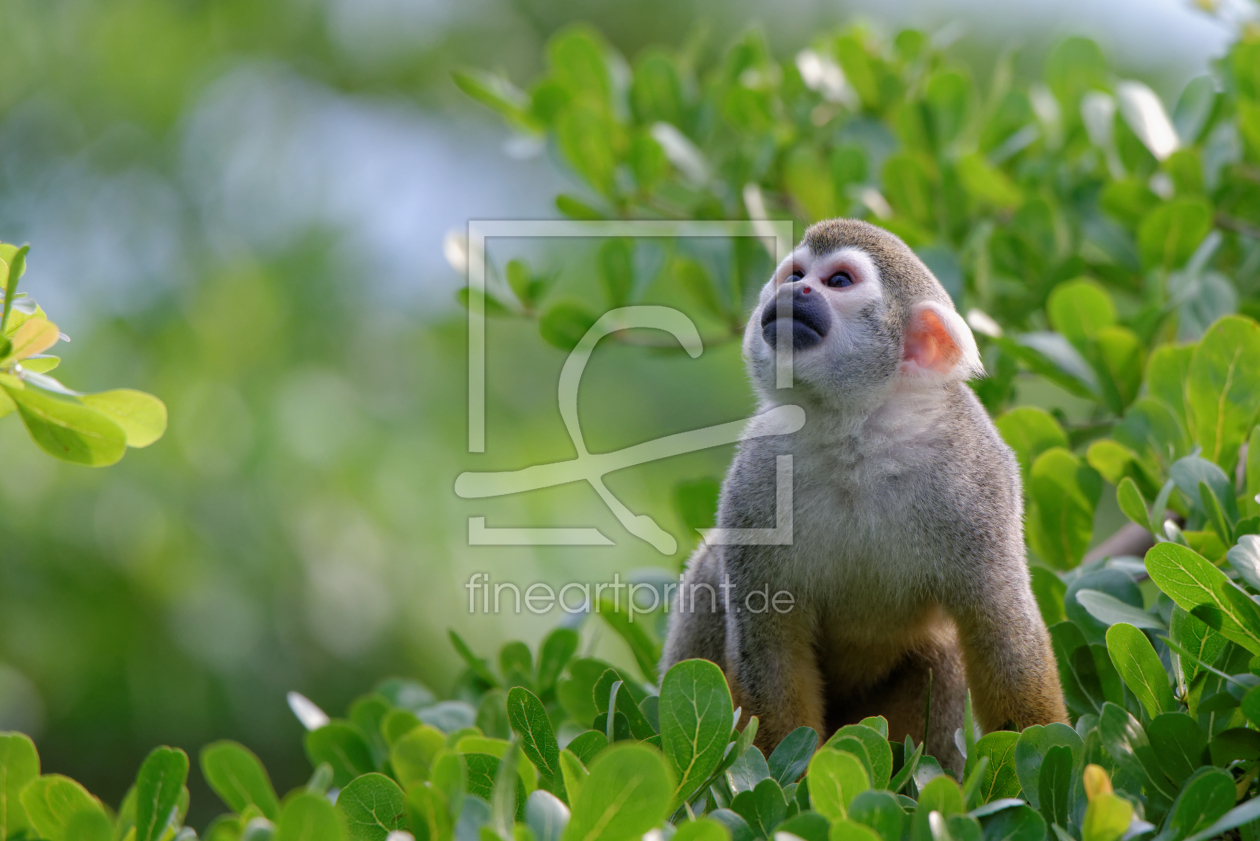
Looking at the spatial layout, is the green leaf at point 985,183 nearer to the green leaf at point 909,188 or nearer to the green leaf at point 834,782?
the green leaf at point 909,188

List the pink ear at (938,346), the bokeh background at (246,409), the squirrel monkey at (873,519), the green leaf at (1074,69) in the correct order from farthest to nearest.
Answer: the bokeh background at (246,409) < the green leaf at (1074,69) < the pink ear at (938,346) < the squirrel monkey at (873,519)

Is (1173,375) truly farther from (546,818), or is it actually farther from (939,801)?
(546,818)

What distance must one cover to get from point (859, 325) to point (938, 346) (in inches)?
6.5

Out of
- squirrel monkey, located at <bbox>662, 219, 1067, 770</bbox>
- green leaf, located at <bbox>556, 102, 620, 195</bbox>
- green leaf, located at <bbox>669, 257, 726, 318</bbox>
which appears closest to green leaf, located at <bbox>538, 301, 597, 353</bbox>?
green leaf, located at <bbox>669, 257, 726, 318</bbox>

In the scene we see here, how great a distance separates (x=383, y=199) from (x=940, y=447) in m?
6.52

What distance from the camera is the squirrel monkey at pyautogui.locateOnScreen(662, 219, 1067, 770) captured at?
203cm

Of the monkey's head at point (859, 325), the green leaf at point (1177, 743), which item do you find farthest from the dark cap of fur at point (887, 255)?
A: the green leaf at point (1177, 743)

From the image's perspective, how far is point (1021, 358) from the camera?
238cm

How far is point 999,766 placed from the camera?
1.55 meters

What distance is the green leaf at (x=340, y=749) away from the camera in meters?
2.14

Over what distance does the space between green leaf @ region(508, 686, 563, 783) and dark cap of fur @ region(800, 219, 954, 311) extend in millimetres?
1183

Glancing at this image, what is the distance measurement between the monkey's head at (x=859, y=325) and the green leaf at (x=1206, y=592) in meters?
0.78

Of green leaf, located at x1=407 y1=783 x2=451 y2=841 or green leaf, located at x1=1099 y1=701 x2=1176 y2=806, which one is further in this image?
green leaf, located at x1=1099 y1=701 x2=1176 y2=806

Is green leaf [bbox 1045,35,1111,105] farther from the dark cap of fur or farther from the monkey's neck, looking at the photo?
the monkey's neck
